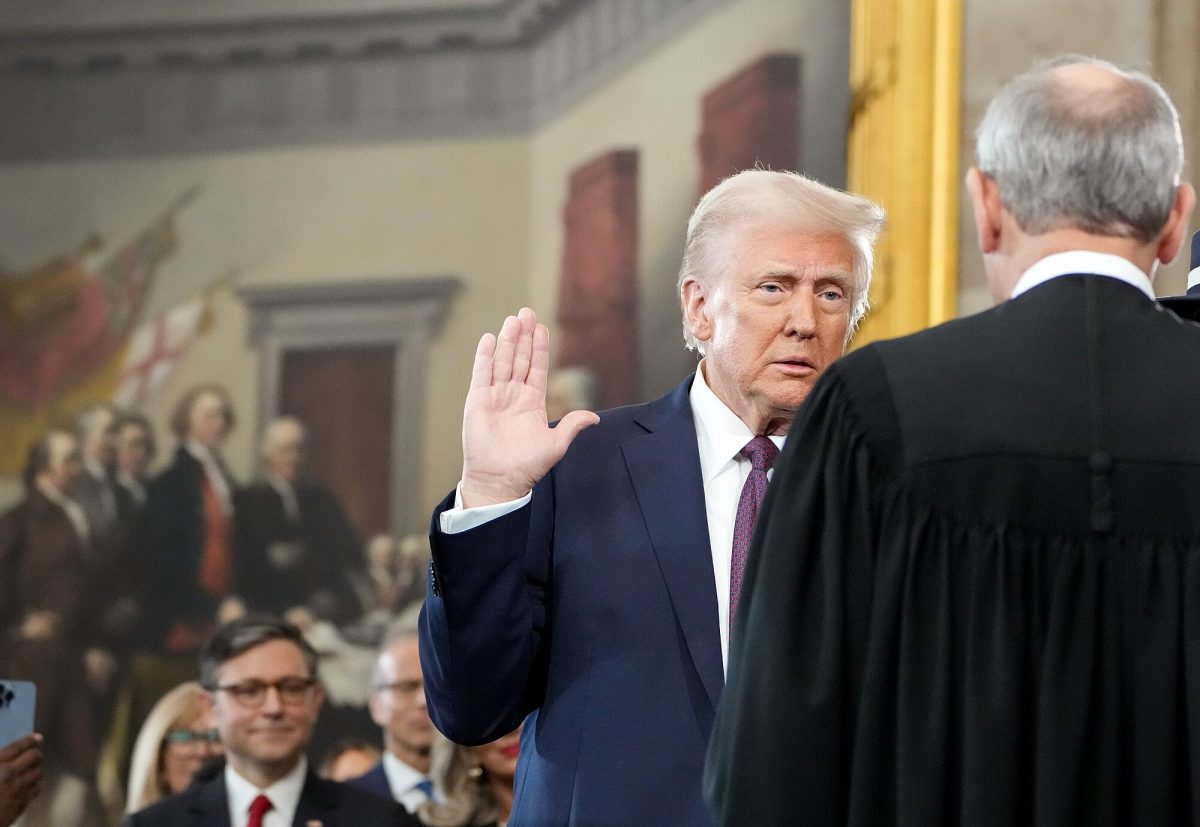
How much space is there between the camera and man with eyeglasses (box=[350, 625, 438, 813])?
6570 millimetres

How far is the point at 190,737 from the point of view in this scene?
21.7 ft

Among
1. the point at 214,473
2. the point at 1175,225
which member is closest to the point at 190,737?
the point at 214,473

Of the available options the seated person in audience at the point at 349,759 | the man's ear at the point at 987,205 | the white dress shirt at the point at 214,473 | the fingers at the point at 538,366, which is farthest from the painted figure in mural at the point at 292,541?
the man's ear at the point at 987,205

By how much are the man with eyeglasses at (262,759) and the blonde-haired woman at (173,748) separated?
2.25ft

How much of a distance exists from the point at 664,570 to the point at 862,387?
96 cm

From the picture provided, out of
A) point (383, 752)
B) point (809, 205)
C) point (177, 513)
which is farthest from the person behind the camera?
point (177, 513)

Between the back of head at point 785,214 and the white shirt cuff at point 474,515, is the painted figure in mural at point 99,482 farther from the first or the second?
the white shirt cuff at point 474,515

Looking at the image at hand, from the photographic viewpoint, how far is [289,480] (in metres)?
7.43

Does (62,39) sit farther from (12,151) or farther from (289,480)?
(289,480)

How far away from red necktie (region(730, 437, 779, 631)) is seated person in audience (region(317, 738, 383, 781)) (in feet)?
13.3

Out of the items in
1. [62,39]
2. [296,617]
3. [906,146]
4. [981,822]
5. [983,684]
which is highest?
[62,39]

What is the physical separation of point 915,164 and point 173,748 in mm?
3548

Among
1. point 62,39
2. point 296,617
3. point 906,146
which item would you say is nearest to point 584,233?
point 906,146

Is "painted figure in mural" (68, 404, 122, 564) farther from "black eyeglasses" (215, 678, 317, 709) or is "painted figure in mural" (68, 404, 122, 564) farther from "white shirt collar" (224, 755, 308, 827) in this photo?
"white shirt collar" (224, 755, 308, 827)
